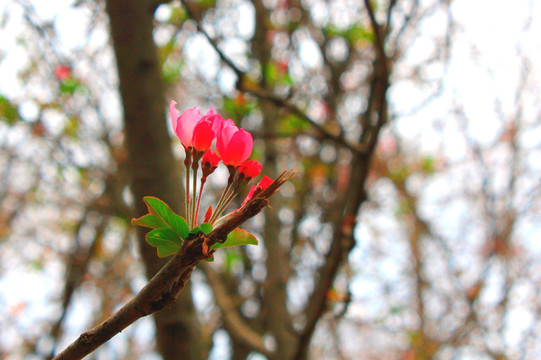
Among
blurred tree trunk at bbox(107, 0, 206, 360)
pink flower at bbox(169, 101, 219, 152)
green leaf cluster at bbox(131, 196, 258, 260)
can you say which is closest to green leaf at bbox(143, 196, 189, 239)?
green leaf cluster at bbox(131, 196, 258, 260)

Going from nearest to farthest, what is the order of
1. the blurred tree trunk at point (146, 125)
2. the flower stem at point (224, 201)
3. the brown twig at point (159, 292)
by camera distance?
1. the brown twig at point (159, 292)
2. the flower stem at point (224, 201)
3. the blurred tree trunk at point (146, 125)

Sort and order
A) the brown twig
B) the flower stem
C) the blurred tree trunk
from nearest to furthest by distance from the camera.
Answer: the brown twig → the flower stem → the blurred tree trunk

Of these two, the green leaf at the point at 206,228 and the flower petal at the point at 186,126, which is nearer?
the green leaf at the point at 206,228

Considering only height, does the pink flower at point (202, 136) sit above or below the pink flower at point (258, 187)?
above

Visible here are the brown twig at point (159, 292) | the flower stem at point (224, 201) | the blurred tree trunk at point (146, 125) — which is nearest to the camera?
the brown twig at point (159, 292)

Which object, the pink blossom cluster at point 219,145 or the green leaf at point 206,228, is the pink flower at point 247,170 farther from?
the green leaf at point 206,228

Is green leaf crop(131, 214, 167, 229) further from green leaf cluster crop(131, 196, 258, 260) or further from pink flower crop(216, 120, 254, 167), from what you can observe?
pink flower crop(216, 120, 254, 167)

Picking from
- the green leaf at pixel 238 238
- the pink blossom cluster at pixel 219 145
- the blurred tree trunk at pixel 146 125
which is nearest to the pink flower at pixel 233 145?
the pink blossom cluster at pixel 219 145

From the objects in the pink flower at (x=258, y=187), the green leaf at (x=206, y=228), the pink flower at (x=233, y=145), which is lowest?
the green leaf at (x=206, y=228)
